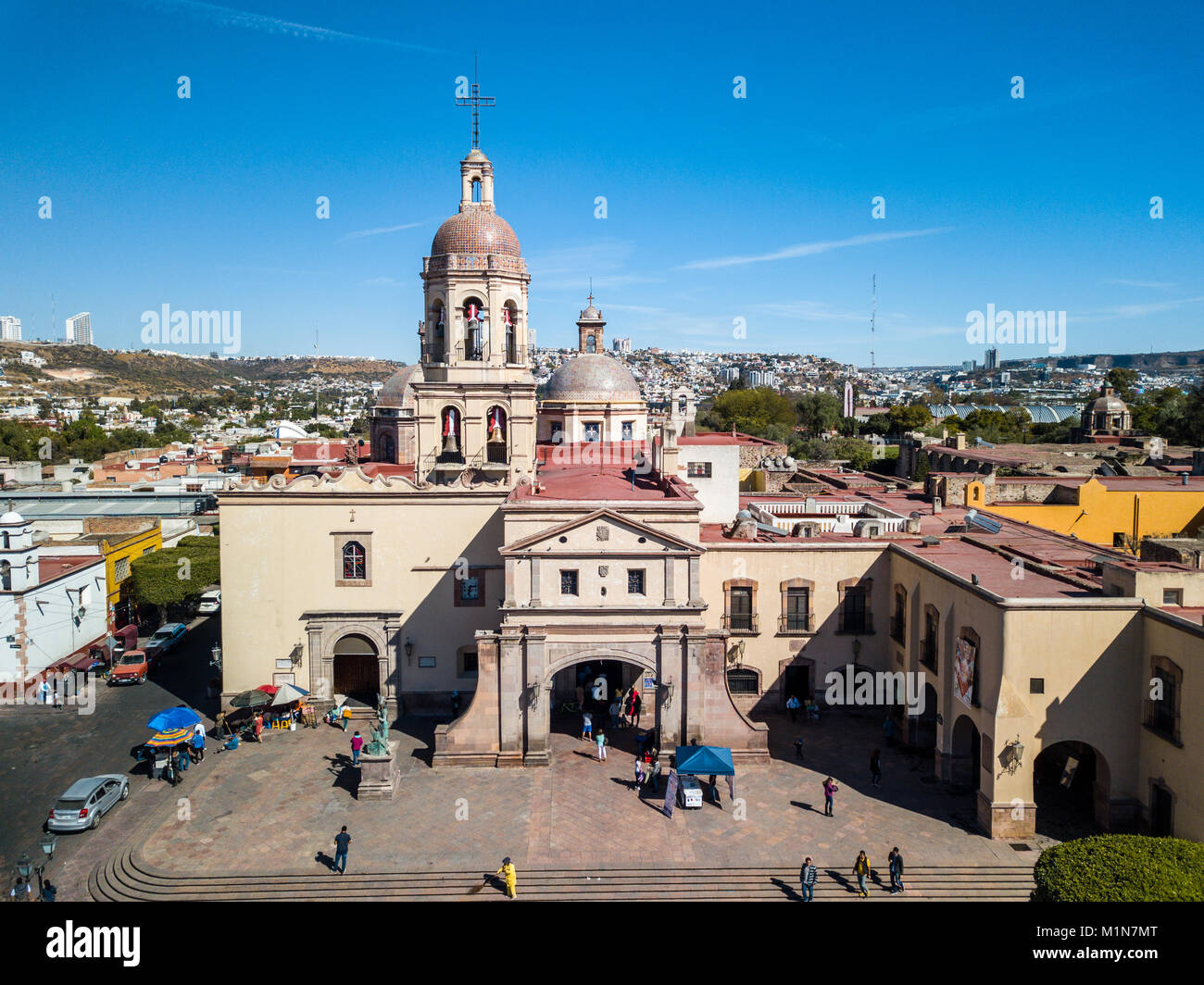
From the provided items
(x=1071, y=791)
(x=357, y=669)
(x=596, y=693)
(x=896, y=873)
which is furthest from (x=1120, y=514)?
(x=357, y=669)

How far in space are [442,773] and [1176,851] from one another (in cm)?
2007

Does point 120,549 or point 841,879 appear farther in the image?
point 120,549

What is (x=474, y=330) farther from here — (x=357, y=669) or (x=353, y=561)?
(x=357, y=669)

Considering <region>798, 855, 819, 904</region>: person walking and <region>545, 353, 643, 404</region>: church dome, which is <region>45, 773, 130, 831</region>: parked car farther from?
<region>545, 353, 643, 404</region>: church dome

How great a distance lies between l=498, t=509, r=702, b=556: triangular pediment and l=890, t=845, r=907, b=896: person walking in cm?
1087

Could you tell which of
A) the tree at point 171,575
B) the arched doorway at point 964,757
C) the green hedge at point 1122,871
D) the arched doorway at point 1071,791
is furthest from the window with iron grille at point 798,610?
the tree at point 171,575

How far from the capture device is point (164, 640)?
43844 millimetres

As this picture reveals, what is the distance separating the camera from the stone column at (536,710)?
98.0ft

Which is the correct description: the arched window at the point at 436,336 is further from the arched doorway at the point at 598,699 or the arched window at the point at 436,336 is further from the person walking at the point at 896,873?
the person walking at the point at 896,873

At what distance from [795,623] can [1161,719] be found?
1308cm

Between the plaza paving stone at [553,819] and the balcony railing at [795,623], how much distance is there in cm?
447

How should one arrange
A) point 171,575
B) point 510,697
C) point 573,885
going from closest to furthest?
point 573,885
point 510,697
point 171,575

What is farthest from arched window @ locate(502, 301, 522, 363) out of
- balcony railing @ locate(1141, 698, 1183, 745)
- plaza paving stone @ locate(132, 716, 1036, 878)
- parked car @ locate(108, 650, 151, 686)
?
balcony railing @ locate(1141, 698, 1183, 745)
